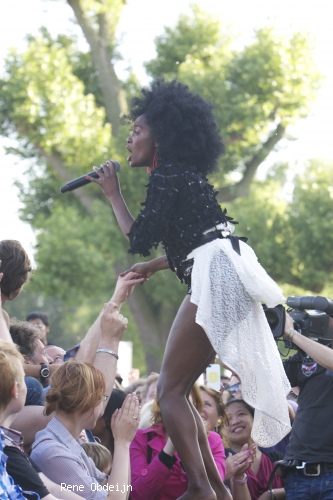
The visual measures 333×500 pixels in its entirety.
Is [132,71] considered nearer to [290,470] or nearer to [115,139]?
[115,139]

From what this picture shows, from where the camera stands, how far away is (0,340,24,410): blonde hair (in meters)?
3.35

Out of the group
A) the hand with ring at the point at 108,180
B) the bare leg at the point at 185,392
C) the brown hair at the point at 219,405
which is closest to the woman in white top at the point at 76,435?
the bare leg at the point at 185,392

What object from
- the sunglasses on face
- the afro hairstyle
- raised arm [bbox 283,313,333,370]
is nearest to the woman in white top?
raised arm [bbox 283,313,333,370]

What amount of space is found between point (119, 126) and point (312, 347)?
14.1m

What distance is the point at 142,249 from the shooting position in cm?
441

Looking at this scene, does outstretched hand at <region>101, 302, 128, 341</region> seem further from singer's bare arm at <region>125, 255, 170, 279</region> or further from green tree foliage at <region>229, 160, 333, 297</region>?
green tree foliage at <region>229, 160, 333, 297</region>

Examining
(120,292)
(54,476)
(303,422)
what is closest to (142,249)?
(120,292)

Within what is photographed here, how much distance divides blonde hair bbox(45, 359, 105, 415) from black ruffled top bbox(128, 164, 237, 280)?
28.0 inches

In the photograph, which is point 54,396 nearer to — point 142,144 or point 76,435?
point 76,435

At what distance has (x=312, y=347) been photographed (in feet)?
16.1

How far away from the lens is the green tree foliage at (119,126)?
697 inches

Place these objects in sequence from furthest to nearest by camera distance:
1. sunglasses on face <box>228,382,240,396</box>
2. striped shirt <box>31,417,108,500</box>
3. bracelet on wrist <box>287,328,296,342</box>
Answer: sunglasses on face <box>228,382,240,396</box>
bracelet on wrist <box>287,328,296,342</box>
striped shirt <box>31,417,108,500</box>

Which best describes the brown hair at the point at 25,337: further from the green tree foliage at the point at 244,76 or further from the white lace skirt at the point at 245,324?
the green tree foliage at the point at 244,76

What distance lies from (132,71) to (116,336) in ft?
55.6
